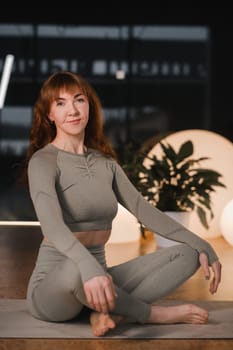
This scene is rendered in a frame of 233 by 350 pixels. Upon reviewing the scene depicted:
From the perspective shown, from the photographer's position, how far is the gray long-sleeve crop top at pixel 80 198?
2320 millimetres

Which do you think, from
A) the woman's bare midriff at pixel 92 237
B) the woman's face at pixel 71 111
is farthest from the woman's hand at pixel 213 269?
the woman's face at pixel 71 111

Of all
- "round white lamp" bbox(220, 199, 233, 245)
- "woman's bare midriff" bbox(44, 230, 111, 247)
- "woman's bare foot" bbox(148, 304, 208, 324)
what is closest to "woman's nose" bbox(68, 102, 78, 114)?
"woman's bare midriff" bbox(44, 230, 111, 247)

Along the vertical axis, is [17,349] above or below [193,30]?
below

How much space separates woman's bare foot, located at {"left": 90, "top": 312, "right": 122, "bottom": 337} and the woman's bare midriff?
0.76ft

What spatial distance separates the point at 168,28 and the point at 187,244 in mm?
4181

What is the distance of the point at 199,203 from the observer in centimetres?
448

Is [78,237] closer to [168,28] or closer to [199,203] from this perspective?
[199,203]

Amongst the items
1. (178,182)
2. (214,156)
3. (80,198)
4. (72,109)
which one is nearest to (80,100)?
(72,109)

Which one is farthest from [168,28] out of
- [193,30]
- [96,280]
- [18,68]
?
[96,280]

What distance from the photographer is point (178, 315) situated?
2.56 meters

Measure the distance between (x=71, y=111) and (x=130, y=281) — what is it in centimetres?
60

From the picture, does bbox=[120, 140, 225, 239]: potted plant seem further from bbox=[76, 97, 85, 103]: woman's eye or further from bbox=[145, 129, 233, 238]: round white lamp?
bbox=[76, 97, 85, 103]: woman's eye

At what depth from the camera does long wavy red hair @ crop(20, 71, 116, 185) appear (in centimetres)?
254
